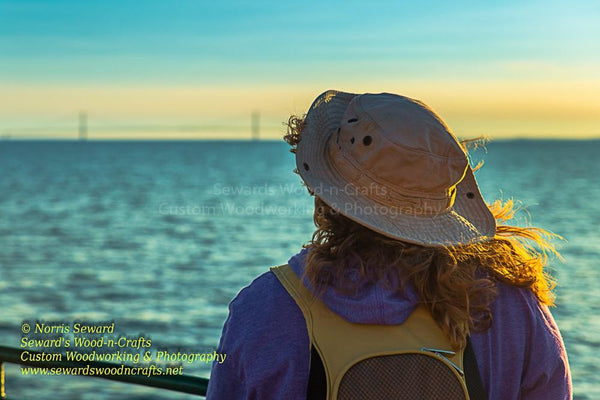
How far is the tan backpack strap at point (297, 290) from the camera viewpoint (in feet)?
4.91

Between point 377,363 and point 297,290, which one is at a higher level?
point 297,290

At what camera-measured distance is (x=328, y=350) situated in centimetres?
147

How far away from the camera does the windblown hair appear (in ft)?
4.99

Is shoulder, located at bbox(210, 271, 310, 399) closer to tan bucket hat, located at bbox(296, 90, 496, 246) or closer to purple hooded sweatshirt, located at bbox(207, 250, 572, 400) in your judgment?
purple hooded sweatshirt, located at bbox(207, 250, 572, 400)

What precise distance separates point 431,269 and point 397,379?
0.77ft

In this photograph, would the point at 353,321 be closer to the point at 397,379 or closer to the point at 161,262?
the point at 397,379

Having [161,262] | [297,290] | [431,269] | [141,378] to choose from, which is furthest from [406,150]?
[161,262]

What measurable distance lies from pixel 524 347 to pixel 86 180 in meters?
52.2

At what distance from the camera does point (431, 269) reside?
1.57 meters

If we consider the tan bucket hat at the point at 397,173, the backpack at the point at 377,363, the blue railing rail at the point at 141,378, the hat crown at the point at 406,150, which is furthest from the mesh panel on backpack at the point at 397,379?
the blue railing rail at the point at 141,378

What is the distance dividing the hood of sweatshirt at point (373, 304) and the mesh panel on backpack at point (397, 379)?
7 cm

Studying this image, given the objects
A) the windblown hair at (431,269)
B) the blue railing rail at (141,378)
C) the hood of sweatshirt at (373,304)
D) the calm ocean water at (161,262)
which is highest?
the windblown hair at (431,269)

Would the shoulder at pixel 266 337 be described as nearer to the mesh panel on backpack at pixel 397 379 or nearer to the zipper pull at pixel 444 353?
the mesh panel on backpack at pixel 397 379

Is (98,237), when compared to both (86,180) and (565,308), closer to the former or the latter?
(565,308)
